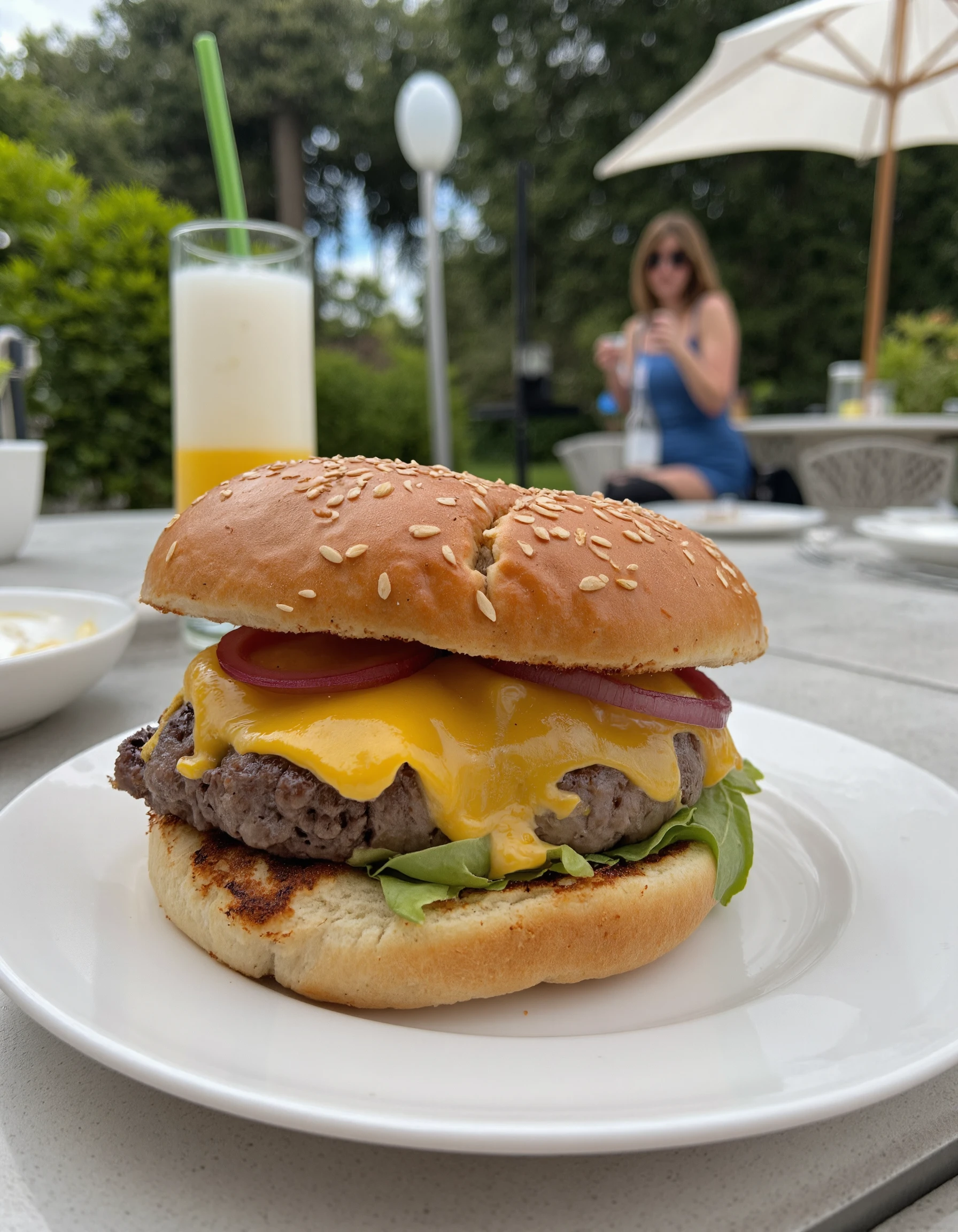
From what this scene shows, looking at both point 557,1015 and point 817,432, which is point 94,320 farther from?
point 557,1015

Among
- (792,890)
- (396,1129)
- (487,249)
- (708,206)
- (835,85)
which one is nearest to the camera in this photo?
(396,1129)

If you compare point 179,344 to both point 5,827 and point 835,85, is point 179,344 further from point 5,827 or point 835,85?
point 835,85

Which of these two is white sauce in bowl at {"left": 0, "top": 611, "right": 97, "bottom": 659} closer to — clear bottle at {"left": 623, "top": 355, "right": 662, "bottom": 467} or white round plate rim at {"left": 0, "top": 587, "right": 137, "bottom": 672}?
white round plate rim at {"left": 0, "top": 587, "right": 137, "bottom": 672}

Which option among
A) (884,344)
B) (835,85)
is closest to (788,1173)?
(835,85)

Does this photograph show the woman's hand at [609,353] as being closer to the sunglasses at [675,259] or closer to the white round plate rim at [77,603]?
the sunglasses at [675,259]

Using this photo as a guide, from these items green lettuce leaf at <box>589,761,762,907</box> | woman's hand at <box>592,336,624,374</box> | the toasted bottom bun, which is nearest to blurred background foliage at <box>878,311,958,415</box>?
woman's hand at <box>592,336,624,374</box>

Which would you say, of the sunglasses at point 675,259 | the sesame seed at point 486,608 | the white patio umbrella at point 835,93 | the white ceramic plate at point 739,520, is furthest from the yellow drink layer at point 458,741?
the white patio umbrella at point 835,93

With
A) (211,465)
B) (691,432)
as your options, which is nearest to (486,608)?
(211,465)
